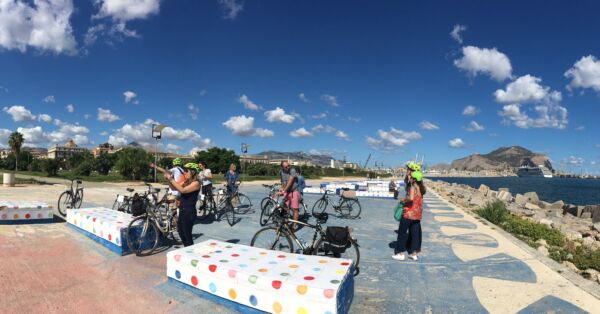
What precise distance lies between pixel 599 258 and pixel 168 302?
9.21 metres

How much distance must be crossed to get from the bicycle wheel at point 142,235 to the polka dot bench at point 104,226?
0.13 m

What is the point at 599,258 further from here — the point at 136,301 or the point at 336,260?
the point at 136,301

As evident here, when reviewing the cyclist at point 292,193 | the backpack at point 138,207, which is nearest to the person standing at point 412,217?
the cyclist at point 292,193

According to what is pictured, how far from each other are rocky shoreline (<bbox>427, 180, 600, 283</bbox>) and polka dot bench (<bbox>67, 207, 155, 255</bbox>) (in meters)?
8.85

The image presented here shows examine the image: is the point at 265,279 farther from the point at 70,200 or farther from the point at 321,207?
the point at 70,200

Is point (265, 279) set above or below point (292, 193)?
below

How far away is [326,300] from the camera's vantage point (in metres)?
3.71

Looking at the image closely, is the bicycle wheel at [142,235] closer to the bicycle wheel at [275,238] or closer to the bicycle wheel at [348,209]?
the bicycle wheel at [275,238]

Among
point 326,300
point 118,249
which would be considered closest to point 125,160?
point 118,249

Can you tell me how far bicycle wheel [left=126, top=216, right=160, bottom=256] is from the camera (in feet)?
21.0

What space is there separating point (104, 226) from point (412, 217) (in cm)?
600

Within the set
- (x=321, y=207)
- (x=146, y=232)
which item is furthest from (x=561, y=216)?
(x=146, y=232)

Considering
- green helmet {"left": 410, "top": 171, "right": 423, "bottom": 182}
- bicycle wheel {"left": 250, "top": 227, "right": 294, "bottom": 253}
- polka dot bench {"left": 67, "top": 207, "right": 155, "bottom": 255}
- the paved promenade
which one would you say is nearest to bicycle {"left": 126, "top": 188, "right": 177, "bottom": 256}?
polka dot bench {"left": 67, "top": 207, "right": 155, "bottom": 255}

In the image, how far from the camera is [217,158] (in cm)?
8050
